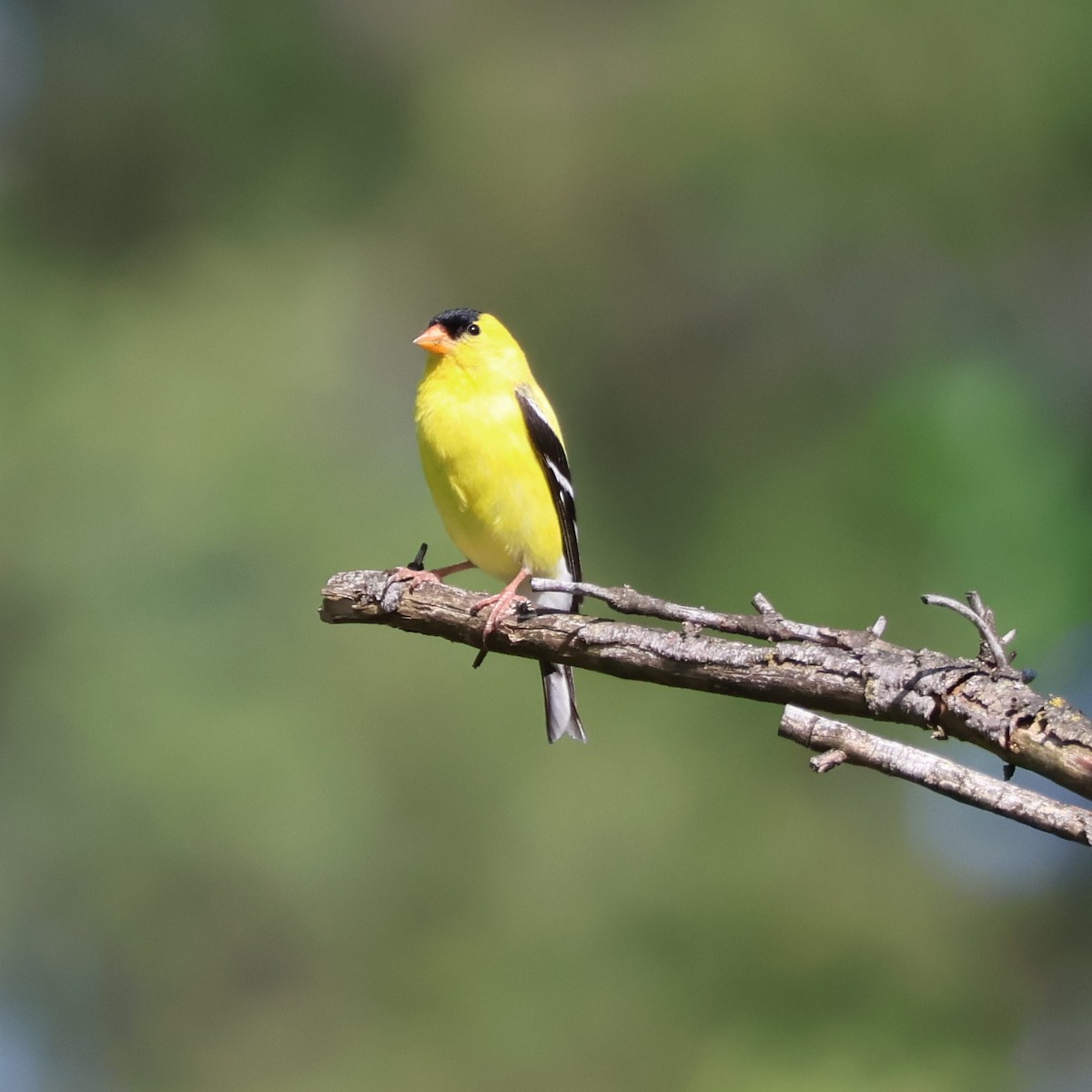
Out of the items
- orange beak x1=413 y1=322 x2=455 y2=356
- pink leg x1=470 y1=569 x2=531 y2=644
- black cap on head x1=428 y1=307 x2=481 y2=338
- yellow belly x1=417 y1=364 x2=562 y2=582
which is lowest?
pink leg x1=470 y1=569 x2=531 y2=644

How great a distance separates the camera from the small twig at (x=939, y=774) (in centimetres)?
221

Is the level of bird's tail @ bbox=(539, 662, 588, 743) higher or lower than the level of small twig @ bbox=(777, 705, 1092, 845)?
higher

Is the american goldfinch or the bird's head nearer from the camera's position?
the american goldfinch

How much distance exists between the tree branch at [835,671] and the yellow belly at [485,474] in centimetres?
118

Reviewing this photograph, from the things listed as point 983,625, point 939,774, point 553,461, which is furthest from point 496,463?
point 939,774

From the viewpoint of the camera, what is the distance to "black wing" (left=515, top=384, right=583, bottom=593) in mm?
4430

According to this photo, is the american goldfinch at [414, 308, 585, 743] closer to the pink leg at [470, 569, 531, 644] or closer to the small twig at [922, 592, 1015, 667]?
the pink leg at [470, 569, 531, 644]

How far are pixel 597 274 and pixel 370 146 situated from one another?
9.41ft

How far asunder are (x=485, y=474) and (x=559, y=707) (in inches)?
34.8

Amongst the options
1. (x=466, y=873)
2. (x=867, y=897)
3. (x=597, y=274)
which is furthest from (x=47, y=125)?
(x=867, y=897)

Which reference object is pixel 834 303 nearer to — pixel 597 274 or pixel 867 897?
pixel 597 274

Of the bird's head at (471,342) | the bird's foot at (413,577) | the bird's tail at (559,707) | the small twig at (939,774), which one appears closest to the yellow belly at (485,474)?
the bird's head at (471,342)

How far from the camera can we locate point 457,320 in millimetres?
4703

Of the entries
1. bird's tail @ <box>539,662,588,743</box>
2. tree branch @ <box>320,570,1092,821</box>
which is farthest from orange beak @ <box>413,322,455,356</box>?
tree branch @ <box>320,570,1092,821</box>
